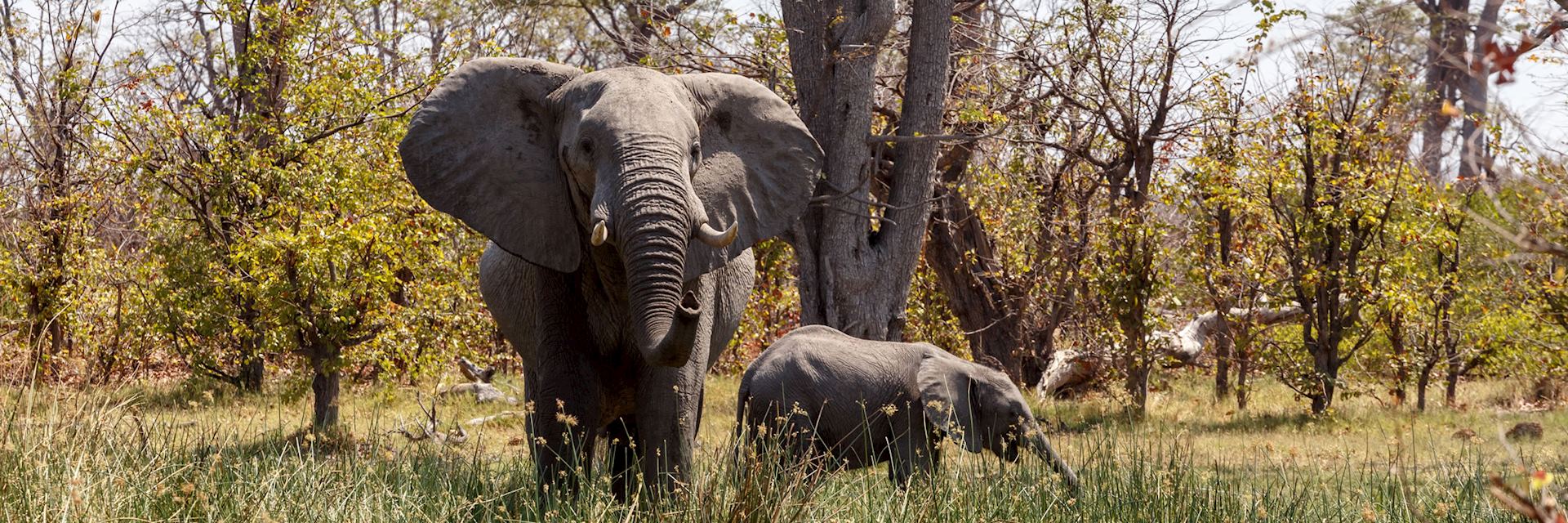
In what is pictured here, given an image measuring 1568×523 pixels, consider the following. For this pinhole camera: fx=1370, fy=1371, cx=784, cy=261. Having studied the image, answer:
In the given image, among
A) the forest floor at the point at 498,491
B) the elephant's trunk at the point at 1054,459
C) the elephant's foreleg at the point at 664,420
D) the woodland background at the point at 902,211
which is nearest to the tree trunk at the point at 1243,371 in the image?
the woodland background at the point at 902,211

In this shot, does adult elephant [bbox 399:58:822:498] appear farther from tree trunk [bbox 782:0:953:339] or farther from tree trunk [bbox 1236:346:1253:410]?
tree trunk [bbox 1236:346:1253:410]

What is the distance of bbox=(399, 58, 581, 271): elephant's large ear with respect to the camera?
5.00m

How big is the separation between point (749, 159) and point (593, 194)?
80cm

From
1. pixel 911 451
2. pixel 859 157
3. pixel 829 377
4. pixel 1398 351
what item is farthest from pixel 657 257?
pixel 1398 351

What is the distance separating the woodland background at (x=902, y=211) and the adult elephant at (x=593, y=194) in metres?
4.33

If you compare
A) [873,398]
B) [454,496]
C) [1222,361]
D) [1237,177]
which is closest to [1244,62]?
[1237,177]

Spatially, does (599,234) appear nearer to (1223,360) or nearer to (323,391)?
(323,391)

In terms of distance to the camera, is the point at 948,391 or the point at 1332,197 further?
the point at 1332,197

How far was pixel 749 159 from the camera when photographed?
17.4 feet

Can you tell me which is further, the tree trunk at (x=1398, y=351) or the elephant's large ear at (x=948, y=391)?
the tree trunk at (x=1398, y=351)

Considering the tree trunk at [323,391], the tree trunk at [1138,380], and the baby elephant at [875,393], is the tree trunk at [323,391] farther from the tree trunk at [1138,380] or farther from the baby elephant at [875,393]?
the tree trunk at [1138,380]

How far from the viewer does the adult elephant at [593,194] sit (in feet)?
15.9

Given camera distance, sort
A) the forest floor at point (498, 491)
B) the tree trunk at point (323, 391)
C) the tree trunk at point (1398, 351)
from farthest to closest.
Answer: the tree trunk at point (1398, 351) → the tree trunk at point (323, 391) → the forest floor at point (498, 491)

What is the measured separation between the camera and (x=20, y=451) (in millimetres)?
5012
